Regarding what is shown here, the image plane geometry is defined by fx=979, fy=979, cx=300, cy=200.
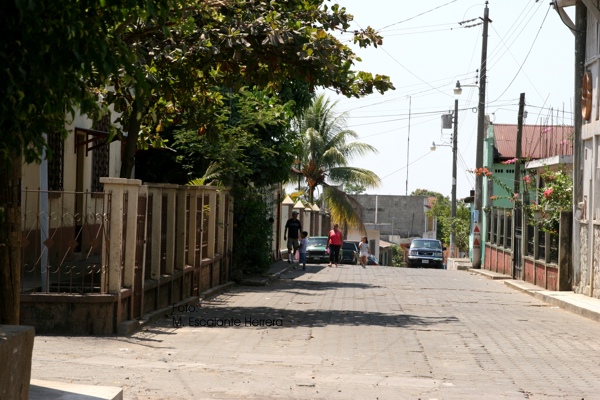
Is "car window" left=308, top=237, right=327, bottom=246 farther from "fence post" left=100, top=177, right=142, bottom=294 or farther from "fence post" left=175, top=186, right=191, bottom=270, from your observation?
"fence post" left=100, top=177, right=142, bottom=294

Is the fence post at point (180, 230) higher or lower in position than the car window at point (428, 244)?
higher

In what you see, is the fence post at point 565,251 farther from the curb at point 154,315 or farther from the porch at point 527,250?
the curb at point 154,315

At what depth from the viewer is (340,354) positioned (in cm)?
1195

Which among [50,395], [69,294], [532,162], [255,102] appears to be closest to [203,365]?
[69,294]

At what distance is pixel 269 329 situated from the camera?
14.6 metres

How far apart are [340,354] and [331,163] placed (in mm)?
39497

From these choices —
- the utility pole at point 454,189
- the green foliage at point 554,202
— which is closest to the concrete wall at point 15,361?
the green foliage at point 554,202

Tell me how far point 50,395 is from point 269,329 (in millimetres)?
7810

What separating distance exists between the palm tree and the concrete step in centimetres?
4311

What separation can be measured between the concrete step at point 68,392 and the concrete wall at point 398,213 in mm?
97710

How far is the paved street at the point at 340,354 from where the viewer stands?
9508 mm

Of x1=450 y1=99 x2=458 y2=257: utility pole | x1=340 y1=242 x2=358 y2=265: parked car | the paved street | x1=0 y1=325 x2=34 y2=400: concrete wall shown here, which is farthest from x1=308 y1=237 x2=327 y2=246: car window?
x1=0 y1=325 x2=34 y2=400: concrete wall

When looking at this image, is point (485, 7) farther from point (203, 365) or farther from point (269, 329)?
point (203, 365)

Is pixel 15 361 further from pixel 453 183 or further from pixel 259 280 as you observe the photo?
pixel 453 183
